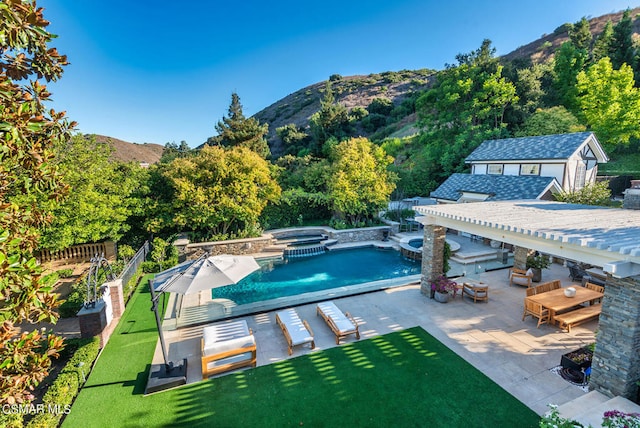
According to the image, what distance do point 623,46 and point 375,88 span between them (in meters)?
57.0

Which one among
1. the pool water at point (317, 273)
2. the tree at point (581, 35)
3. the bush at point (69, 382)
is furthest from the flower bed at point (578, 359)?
the tree at point (581, 35)

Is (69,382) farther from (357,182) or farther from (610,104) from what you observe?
(610,104)

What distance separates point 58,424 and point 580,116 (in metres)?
42.6

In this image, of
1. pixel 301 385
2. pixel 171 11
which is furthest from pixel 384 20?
pixel 301 385

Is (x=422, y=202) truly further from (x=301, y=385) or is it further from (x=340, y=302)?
(x=301, y=385)

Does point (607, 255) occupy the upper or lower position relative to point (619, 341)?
upper

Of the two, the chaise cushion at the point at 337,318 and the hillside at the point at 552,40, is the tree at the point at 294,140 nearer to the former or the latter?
the chaise cushion at the point at 337,318

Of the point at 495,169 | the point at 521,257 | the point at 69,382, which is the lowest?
the point at 69,382

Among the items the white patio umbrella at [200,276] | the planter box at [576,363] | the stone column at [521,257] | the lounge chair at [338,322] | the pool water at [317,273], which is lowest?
the pool water at [317,273]

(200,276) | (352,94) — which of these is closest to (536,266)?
(200,276)

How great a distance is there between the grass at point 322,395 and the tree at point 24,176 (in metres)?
3.63

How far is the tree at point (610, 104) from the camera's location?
25891 mm

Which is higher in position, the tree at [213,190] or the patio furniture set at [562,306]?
the tree at [213,190]

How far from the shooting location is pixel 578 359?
21.6ft
